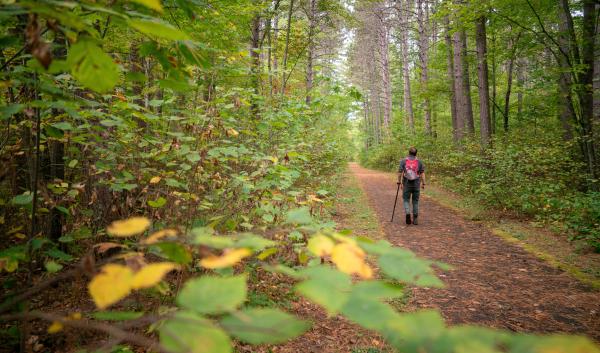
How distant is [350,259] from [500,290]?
4408mm

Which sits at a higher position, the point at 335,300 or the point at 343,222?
the point at 335,300

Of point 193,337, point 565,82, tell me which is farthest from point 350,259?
point 565,82

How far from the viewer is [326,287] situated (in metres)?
0.73

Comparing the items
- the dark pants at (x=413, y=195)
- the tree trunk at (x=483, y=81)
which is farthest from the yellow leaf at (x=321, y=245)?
the tree trunk at (x=483, y=81)

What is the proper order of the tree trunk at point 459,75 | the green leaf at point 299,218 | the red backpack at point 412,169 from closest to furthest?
the green leaf at point 299,218
the red backpack at point 412,169
the tree trunk at point 459,75

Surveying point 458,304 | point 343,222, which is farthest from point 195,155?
point 343,222

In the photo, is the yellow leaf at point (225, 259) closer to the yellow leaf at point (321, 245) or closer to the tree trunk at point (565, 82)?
the yellow leaf at point (321, 245)

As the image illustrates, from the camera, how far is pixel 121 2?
122 cm

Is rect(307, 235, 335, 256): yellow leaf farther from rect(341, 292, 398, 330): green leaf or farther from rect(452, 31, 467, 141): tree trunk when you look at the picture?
rect(452, 31, 467, 141): tree trunk

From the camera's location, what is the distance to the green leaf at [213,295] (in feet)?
2.19

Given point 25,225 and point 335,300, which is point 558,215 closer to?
point 335,300

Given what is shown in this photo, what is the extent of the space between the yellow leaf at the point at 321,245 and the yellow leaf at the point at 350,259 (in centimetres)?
2

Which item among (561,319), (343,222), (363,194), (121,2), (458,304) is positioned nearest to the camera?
(121,2)

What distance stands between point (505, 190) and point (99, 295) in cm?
901
